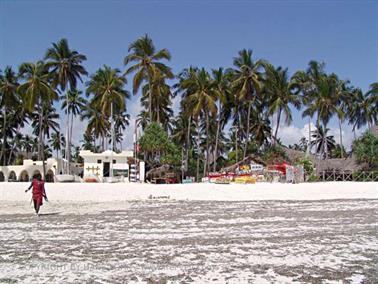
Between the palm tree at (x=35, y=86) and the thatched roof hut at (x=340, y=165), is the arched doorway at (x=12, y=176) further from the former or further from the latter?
the thatched roof hut at (x=340, y=165)

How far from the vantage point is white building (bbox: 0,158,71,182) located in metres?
42.0

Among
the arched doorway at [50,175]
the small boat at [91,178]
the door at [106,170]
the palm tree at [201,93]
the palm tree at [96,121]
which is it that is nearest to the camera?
the small boat at [91,178]

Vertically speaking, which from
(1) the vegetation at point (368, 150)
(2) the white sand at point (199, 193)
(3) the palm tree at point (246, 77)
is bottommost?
(2) the white sand at point (199, 193)

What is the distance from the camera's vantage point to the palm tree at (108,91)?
4312 cm

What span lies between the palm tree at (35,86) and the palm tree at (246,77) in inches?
779

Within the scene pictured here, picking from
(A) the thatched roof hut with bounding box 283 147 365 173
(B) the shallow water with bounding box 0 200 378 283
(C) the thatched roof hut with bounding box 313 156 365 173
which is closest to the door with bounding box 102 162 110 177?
(A) the thatched roof hut with bounding box 283 147 365 173

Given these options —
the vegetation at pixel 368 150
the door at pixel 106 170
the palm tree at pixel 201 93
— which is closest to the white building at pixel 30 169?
the door at pixel 106 170

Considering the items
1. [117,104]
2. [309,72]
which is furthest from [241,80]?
[117,104]

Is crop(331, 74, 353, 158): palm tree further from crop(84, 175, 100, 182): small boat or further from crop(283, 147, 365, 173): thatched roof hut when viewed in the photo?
crop(84, 175, 100, 182): small boat

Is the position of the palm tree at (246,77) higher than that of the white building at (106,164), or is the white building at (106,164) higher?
the palm tree at (246,77)

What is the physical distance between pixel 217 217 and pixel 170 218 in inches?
60.7

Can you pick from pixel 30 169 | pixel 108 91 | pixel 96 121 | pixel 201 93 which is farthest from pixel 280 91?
pixel 30 169

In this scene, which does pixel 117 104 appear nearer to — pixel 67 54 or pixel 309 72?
pixel 67 54

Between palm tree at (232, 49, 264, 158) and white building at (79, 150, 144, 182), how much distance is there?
13910mm
